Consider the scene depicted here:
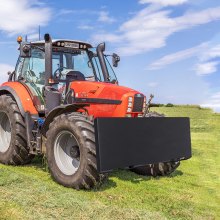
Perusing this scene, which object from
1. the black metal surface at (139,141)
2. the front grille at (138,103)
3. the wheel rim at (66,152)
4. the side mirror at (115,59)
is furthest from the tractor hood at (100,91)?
the side mirror at (115,59)

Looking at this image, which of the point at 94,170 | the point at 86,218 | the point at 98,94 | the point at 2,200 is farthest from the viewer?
the point at 98,94

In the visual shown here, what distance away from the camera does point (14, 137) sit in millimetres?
7637

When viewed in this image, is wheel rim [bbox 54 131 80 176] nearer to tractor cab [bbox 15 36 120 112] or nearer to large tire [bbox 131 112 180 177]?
tractor cab [bbox 15 36 120 112]

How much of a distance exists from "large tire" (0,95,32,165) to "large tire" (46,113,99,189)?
122 centimetres

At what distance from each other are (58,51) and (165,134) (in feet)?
8.85

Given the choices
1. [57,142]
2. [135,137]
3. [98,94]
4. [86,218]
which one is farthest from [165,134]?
[86,218]

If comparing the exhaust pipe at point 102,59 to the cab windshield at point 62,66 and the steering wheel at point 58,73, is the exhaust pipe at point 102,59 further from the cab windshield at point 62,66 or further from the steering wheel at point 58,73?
the steering wheel at point 58,73

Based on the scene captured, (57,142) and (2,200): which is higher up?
(57,142)

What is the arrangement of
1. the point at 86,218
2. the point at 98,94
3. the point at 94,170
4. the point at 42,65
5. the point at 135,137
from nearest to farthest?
1. the point at 86,218
2. the point at 94,170
3. the point at 135,137
4. the point at 98,94
5. the point at 42,65

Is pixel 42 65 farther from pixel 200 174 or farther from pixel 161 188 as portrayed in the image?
pixel 200 174

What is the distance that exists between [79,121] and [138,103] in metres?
1.43

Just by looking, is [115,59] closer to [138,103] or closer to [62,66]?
[62,66]

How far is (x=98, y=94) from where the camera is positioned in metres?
6.89

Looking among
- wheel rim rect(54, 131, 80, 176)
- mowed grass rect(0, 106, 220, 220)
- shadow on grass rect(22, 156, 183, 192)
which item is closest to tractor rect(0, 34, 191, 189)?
wheel rim rect(54, 131, 80, 176)
